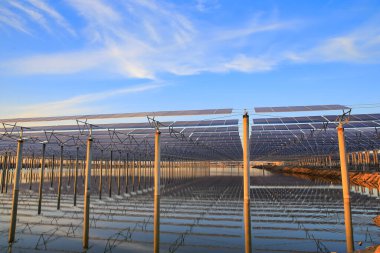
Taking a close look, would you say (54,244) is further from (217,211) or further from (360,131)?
(360,131)

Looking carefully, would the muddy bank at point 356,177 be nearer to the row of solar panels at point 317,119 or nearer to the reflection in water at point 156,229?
the row of solar panels at point 317,119

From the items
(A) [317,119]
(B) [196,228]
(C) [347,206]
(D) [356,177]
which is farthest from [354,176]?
(C) [347,206]

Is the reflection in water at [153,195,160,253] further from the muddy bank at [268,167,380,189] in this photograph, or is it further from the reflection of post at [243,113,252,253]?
the muddy bank at [268,167,380,189]

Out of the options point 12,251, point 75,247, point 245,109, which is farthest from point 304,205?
point 12,251

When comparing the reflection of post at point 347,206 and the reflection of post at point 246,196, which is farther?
the reflection of post at point 347,206

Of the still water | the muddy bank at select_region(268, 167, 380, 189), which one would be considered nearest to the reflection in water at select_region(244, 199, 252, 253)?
the still water

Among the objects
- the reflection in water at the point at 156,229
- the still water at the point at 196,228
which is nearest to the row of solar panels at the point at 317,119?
the still water at the point at 196,228

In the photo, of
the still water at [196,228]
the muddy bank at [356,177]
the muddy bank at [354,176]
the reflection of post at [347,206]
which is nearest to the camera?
the reflection of post at [347,206]

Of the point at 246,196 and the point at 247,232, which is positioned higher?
the point at 246,196

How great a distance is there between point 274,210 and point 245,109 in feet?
31.7

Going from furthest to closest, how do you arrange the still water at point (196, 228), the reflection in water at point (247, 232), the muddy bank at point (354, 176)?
the muddy bank at point (354, 176) < the still water at point (196, 228) < the reflection in water at point (247, 232)

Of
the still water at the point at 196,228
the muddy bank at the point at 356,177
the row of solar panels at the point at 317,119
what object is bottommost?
the still water at the point at 196,228

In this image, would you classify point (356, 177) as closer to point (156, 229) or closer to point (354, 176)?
point (354, 176)

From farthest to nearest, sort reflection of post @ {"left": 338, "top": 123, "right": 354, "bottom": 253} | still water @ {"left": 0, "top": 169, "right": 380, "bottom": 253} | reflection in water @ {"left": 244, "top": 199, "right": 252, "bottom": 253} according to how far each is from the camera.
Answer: still water @ {"left": 0, "top": 169, "right": 380, "bottom": 253} → reflection of post @ {"left": 338, "top": 123, "right": 354, "bottom": 253} → reflection in water @ {"left": 244, "top": 199, "right": 252, "bottom": 253}
